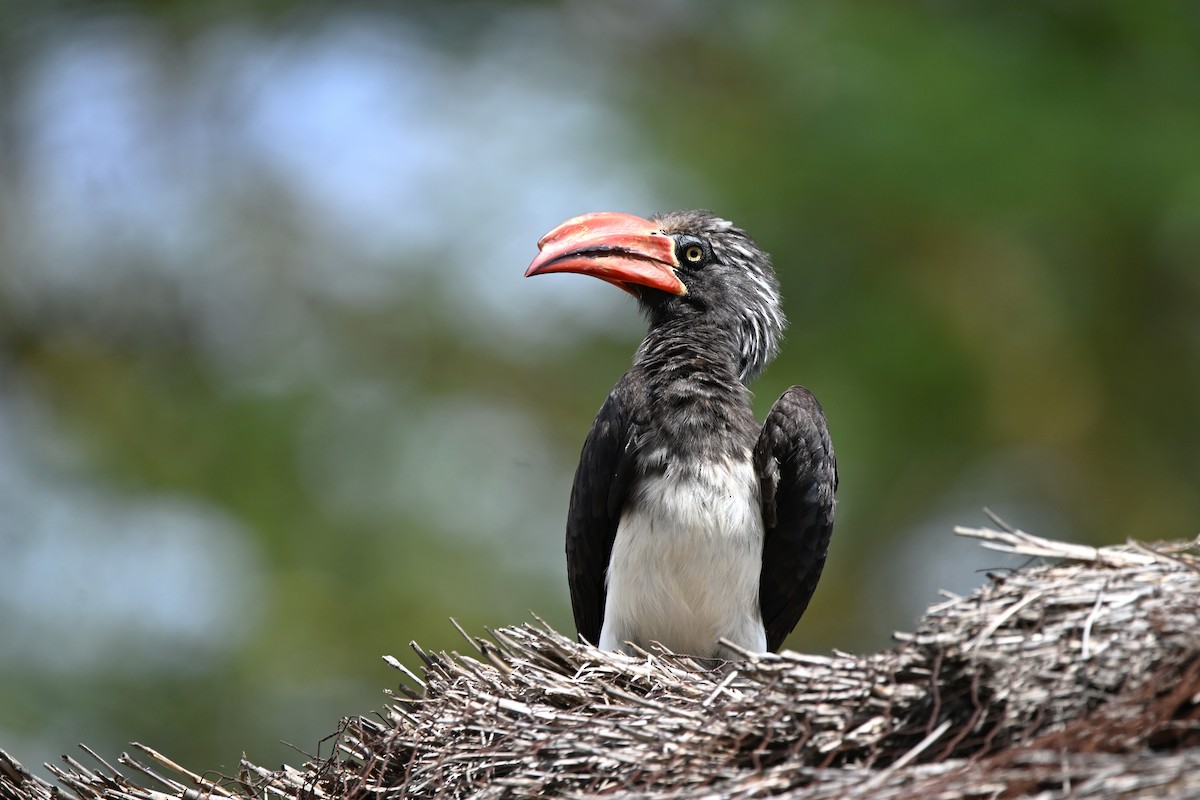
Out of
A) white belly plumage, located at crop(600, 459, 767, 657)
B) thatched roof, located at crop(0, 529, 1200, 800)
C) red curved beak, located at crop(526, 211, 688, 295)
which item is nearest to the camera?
thatched roof, located at crop(0, 529, 1200, 800)

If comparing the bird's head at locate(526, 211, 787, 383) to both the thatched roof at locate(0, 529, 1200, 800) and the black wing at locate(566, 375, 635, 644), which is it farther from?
the thatched roof at locate(0, 529, 1200, 800)

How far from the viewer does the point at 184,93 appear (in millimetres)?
15305

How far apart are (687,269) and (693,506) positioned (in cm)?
133

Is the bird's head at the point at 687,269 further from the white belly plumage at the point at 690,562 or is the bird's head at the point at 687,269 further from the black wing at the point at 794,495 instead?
the white belly plumage at the point at 690,562

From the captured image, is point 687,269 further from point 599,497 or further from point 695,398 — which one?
point 599,497

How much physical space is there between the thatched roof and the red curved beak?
190cm

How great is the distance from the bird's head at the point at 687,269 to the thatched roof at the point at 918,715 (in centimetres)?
194

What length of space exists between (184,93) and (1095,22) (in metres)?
9.01

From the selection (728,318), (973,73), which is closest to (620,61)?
(973,73)

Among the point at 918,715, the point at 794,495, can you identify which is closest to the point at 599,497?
the point at 794,495

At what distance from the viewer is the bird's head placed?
5758 mm

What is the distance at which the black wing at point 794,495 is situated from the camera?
202 inches

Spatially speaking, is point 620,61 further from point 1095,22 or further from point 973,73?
point 1095,22

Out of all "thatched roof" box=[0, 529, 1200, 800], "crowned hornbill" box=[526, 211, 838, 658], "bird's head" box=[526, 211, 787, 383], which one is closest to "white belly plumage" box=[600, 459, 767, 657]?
"crowned hornbill" box=[526, 211, 838, 658]
